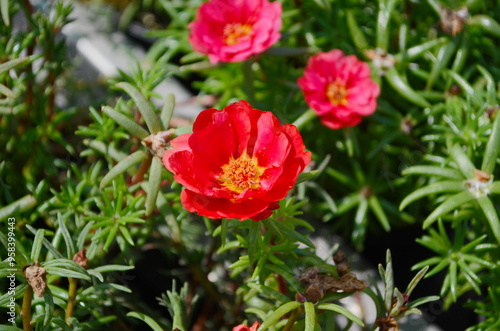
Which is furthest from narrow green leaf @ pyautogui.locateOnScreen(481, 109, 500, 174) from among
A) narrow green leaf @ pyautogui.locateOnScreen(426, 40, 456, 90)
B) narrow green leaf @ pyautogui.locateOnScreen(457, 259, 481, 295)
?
narrow green leaf @ pyautogui.locateOnScreen(426, 40, 456, 90)

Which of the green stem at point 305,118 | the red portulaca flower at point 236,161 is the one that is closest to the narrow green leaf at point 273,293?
the red portulaca flower at point 236,161

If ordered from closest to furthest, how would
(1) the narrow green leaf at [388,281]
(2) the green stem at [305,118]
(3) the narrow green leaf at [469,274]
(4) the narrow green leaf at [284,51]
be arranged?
1. (1) the narrow green leaf at [388,281]
2. (3) the narrow green leaf at [469,274]
3. (2) the green stem at [305,118]
4. (4) the narrow green leaf at [284,51]

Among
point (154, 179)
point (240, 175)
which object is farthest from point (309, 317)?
point (154, 179)

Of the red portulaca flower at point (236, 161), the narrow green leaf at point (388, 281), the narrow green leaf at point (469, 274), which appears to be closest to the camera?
the red portulaca flower at point (236, 161)

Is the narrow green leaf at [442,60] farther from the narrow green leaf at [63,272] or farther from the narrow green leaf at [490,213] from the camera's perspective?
the narrow green leaf at [63,272]

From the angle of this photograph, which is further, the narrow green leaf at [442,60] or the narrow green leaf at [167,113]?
the narrow green leaf at [442,60]

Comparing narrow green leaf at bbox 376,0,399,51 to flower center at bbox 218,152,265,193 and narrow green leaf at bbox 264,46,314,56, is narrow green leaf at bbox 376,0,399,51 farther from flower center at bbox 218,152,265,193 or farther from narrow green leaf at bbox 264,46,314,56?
flower center at bbox 218,152,265,193
